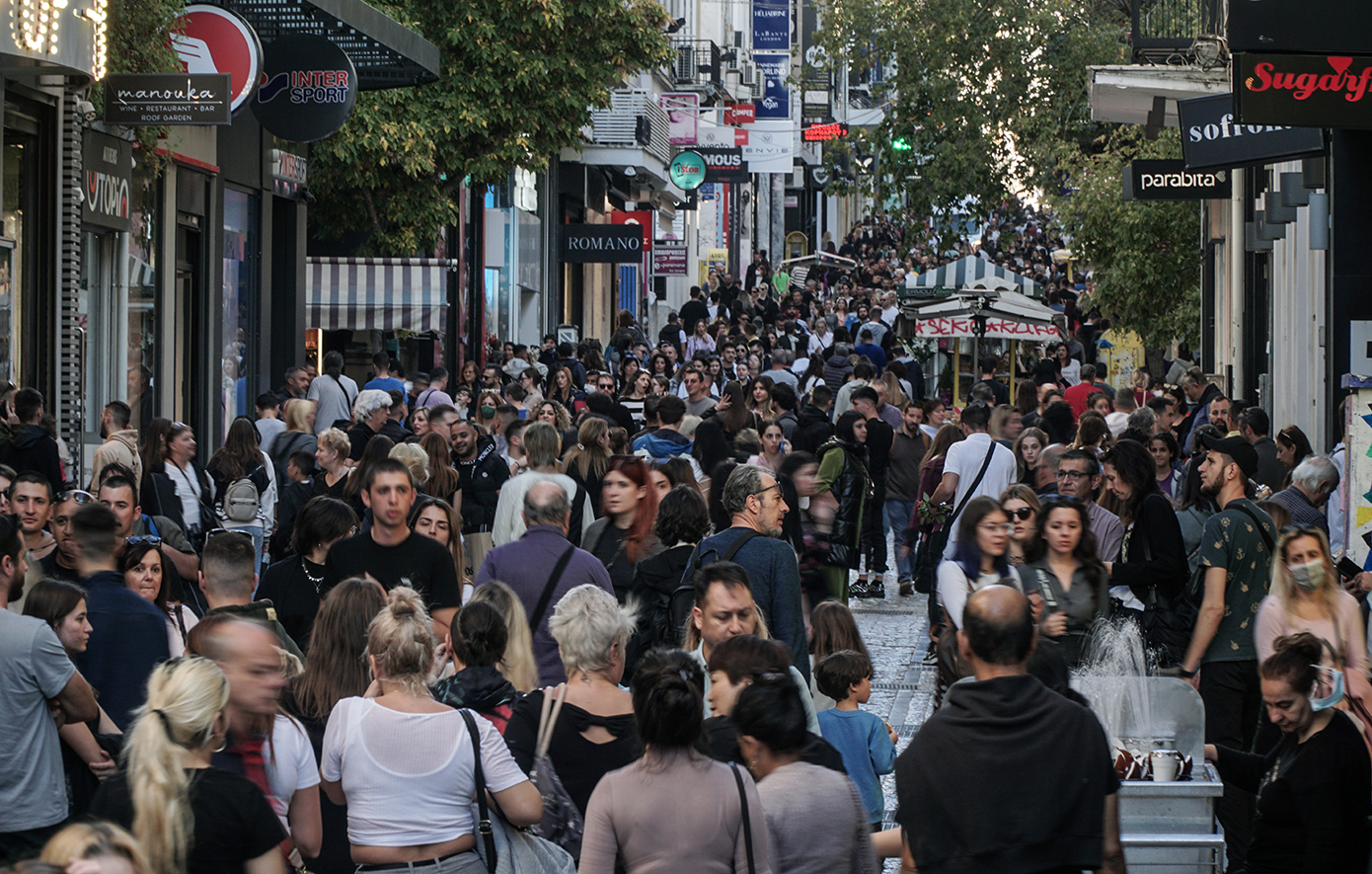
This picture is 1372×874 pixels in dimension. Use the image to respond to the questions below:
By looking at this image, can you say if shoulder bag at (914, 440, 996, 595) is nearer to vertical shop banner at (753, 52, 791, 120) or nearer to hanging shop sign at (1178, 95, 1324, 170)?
hanging shop sign at (1178, 95, 1324, 170)

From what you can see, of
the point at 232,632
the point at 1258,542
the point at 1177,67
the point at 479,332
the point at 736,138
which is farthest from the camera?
the point at 736,138

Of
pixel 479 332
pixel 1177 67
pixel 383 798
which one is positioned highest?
pixel 1177 67

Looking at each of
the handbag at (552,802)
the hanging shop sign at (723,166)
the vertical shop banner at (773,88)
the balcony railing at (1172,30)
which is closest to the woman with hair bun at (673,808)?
the handbag at (552,802)

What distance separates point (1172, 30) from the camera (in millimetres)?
18500

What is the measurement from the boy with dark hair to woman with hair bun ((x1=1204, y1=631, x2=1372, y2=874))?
1245 millimetres

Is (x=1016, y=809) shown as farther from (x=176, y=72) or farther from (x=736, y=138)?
(x=736, y=138)

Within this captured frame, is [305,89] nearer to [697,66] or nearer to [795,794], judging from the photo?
[795,794]

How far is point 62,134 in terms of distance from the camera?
48.9 feet

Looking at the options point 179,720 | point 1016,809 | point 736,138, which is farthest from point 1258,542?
point 736,138

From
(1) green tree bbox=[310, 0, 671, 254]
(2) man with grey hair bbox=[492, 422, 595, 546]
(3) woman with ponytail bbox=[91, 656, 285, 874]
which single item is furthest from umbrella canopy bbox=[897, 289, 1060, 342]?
(3) woman with ponytail bbox=[91, 656, 285, 874]

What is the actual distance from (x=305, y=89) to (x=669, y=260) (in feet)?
76.1

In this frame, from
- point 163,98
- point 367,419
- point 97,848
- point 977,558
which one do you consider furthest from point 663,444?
point 97,848

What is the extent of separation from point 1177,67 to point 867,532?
5.90m

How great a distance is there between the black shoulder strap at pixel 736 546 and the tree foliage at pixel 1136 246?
59.5 feet
